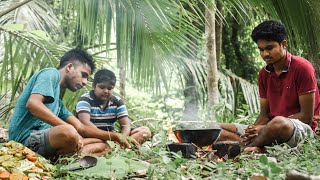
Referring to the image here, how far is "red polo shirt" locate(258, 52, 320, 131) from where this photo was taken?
4535 millimetres

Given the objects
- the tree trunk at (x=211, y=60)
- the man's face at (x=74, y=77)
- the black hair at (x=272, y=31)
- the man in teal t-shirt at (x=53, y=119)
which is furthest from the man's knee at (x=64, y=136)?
the tree trunk at (x=211, y=60)

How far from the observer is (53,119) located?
13.0 ft

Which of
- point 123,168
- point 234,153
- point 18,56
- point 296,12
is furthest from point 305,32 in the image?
point 18,56

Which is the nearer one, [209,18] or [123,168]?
[123,168]

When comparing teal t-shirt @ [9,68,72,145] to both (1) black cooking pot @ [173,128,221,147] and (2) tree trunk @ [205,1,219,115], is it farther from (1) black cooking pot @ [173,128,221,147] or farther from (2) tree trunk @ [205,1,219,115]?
(2) tree trunk @ [205,1,219,115]

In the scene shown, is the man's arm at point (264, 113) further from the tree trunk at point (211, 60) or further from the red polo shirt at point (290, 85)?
the tree trunk at point (211, 60)

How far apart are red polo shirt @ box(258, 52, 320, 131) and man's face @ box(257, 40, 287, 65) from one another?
114mm

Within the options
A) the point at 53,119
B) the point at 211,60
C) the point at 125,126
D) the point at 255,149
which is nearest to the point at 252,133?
the point at 255,149

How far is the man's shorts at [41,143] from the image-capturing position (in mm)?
4029

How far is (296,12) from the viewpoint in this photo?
163 inches

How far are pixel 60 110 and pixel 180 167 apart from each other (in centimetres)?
197

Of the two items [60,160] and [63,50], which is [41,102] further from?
[63,50]

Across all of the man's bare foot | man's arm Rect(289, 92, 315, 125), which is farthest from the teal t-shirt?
man's arm Rect(289, 92, 315, 125)

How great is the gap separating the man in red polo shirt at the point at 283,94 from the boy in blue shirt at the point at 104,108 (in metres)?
1.15
